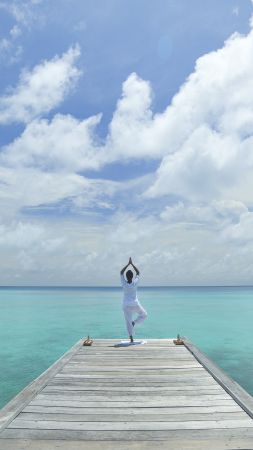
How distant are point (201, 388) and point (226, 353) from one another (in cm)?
1407

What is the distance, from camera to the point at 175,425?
4.76 metres

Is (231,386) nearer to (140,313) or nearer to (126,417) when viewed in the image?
(126,417)

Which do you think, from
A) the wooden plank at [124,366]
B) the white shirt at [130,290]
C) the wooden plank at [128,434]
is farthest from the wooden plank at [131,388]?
the white shirt at [130,290]

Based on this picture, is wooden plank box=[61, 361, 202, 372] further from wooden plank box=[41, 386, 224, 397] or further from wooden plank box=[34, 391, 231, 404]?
wooden plank box=[34, 391, 231, 404]

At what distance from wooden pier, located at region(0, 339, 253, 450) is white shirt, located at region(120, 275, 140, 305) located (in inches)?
88.4

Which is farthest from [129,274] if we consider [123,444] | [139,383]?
[123,444]

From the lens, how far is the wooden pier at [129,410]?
4.31 meters

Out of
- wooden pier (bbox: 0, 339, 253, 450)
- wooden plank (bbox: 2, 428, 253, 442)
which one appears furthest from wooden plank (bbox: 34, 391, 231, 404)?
wooden plank (bbox: 2, 428, 253, 442)

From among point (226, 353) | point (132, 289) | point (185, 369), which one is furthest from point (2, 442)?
point (226, 353)

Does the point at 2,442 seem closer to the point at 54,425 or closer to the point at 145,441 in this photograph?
the point at 54,425

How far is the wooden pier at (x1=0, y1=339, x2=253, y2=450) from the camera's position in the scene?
4.31 meters

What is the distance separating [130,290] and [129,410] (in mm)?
4973

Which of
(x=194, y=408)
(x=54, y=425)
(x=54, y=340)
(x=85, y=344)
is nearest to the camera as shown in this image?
(x=54, y=425)

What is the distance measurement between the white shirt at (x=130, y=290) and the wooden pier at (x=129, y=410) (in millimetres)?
2245
